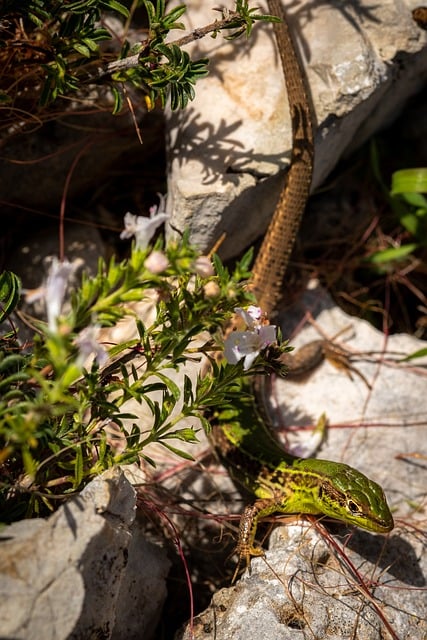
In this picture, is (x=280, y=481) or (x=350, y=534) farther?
(x=280, y=481)

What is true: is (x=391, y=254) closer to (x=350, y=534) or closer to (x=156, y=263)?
(x=350, y=534)

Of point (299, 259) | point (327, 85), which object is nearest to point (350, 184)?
point (299, 259)

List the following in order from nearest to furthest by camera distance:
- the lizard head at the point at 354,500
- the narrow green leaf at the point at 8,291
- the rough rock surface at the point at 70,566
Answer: the rough rock surface at the point at 70,566 < the narrow green leaf at the point at 8,291 < the lizard head at the point at 354,500

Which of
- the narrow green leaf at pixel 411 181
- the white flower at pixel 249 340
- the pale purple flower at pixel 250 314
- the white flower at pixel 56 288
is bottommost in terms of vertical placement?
the narrow green leaf at pixel 411 181

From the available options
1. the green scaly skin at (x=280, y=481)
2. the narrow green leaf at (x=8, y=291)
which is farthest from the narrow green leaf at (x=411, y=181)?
the narrow green leaf at (x=8, y=291)

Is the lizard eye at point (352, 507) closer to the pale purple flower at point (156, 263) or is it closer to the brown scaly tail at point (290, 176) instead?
the brown scaly tail at point (290, 176)

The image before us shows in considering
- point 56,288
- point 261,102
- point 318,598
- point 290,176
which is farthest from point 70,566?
point 261,102
